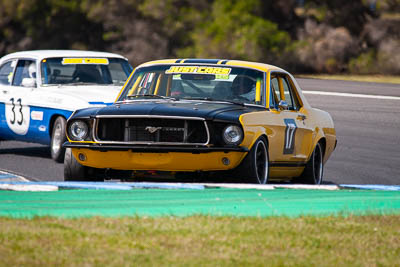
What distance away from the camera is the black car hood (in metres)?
7.77

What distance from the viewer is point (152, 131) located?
782cm

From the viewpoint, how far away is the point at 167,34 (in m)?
40.4

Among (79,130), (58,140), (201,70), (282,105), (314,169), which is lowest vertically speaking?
(58,140)

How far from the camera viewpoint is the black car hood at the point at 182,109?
7.77 m

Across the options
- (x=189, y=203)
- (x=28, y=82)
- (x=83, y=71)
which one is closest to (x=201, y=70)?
(x=189, y=203)

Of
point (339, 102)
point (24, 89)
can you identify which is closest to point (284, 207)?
point (24, 89)

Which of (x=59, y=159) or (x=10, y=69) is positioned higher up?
(x=10, y=69)

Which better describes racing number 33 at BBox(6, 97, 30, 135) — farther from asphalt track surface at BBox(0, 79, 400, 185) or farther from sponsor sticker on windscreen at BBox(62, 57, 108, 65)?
sponsor sticker on windscreen at BBox(62, 57, 108, 65)

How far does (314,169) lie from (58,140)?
3.63 metres

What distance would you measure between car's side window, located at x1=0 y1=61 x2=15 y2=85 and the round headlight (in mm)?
5061

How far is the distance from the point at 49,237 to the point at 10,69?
8.02 metres

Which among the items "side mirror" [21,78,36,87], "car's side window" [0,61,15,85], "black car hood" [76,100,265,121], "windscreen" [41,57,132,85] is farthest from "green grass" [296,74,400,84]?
"black car hood" [76,100,265,121]

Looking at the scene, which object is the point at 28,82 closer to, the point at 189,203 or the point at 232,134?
the point at 232,134

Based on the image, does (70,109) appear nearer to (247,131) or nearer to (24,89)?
(24,89)
